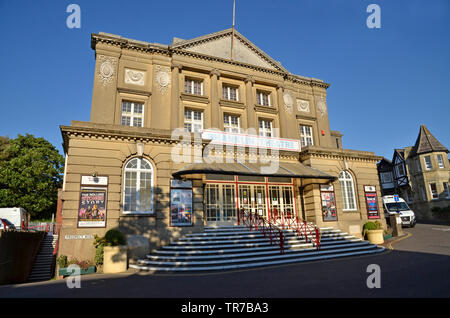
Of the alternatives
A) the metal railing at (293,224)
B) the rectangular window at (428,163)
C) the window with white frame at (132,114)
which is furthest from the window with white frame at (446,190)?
the window with white frame at (132,114)

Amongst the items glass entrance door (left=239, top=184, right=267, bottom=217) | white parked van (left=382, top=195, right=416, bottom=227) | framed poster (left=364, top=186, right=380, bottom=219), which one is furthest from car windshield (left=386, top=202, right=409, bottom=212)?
glass entrance door (left=239, top=184, right=267, bottom=217)

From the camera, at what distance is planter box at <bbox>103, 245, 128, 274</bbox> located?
1214 cm

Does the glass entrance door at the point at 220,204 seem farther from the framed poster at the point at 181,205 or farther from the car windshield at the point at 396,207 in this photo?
the car windshield at the point at 396,207

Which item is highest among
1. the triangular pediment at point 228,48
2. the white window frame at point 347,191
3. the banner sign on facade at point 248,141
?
the triangular pediment at point 228,48

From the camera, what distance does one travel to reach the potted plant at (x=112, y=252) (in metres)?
12.2

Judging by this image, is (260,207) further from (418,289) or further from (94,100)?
(94,100)

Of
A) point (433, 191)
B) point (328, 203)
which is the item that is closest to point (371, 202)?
point (328, 203)

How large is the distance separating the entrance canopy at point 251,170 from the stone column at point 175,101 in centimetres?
433

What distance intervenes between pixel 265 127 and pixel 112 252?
49.1 ft

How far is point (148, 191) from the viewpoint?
15.0 metres

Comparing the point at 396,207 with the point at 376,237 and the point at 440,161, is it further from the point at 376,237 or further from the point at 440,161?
the point at 440,161

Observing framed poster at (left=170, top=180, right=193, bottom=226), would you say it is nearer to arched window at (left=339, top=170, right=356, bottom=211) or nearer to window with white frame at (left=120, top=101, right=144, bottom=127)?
window with white frame at (left=120, top=101, right=144, bottom=127)

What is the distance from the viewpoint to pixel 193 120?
65.0 ft

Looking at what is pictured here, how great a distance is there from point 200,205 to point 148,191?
306cm
